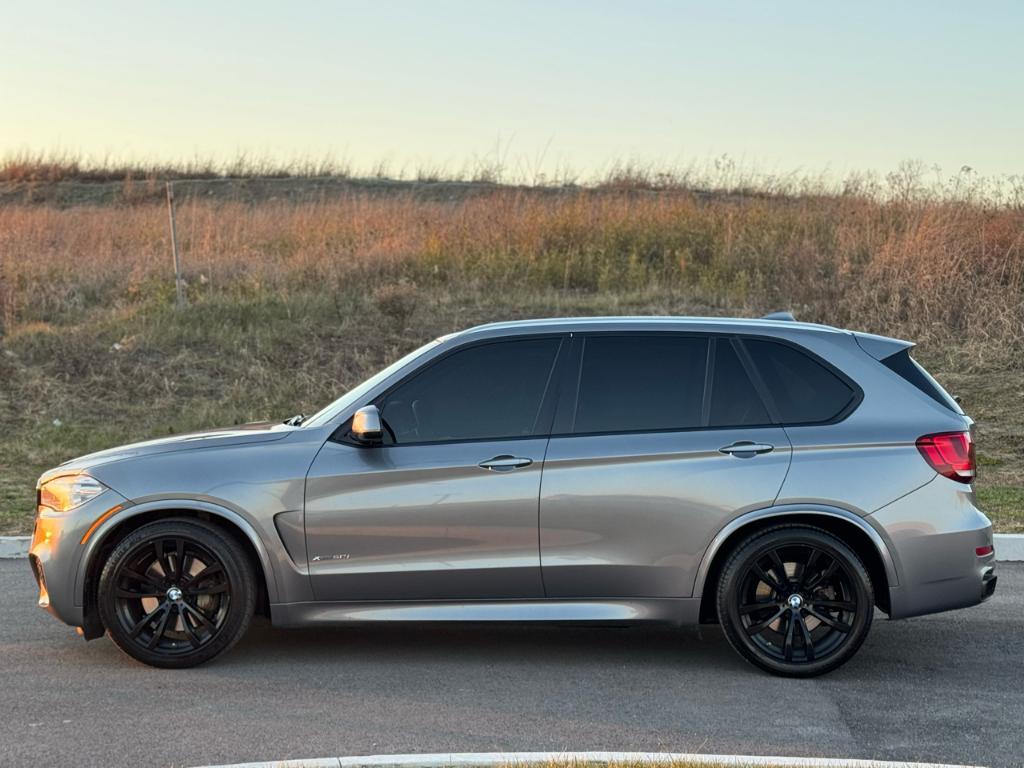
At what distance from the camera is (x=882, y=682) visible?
644cm

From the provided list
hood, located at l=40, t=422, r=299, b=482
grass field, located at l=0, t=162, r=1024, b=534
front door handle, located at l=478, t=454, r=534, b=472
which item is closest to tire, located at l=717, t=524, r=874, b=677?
front door handle, located at l=478, t=454, r=534, b=472

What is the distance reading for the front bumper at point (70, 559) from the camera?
21.5 feet

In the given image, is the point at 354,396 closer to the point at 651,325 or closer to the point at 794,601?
the point at 651,325

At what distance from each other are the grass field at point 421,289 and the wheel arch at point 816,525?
7068 millimetres

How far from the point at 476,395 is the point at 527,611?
110cm

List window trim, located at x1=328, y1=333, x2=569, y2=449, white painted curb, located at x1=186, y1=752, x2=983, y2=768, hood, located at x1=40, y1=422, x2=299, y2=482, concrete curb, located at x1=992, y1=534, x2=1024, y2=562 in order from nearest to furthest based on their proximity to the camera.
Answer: white painted curb, located at x1=186, y1=752, x2=983, y2=768, window trim, located at x1=328, y1=333, x2=569, y2=449, hood, located at x1=40, y1=422, x2=299, y2=482, concrete curb, located at x1=992, y1=534, x2=1024, y2=562

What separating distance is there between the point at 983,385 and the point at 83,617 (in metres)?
12.5

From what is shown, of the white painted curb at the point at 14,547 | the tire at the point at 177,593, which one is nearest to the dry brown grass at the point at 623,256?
the white painted curb at the point at 14,547

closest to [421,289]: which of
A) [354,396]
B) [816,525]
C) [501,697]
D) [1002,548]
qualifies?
[1002,548]

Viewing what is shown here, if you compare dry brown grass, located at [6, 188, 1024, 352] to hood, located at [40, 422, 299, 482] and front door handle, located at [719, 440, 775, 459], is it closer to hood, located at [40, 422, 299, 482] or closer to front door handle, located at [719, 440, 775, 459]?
front door handle, located at [719, 440, 775, 459]

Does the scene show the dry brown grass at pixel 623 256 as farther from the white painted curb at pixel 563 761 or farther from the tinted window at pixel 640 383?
the white painted curb at pixel 563 761

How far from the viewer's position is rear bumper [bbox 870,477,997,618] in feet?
21.0

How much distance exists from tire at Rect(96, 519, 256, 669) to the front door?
0.41 m

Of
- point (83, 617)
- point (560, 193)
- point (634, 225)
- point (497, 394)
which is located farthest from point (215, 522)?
point (560, 193)
